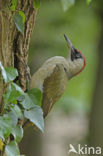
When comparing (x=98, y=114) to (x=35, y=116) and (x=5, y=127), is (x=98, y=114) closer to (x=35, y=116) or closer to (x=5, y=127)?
(x=35, y=116)

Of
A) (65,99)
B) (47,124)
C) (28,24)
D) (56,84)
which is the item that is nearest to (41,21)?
(65,99)

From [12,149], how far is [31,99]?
533 mm

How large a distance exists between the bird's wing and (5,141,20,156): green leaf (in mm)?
1568

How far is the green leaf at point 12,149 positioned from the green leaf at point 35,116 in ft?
0.86

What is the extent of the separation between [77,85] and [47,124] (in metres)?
1.39

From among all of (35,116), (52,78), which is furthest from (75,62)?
(35,116)

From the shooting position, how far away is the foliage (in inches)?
133

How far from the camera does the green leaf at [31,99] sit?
12.4 ft

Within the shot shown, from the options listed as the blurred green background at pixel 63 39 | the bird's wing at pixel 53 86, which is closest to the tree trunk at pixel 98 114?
the blurred green background at pixel 63 39

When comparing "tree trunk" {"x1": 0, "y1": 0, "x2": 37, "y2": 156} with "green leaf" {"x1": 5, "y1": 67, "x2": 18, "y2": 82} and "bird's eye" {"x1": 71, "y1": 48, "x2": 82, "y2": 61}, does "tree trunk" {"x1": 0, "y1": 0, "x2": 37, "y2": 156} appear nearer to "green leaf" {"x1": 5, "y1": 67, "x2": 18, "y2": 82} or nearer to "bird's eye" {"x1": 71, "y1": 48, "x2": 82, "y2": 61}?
"green leaf" {"x1": 5, "y1": 67, "x2": 18, "y2": 82}

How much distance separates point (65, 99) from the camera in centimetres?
1051

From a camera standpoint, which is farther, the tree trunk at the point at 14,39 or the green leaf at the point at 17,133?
the tree trunk at the point at 14,39

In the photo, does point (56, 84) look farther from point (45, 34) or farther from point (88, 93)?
point (88, 93)

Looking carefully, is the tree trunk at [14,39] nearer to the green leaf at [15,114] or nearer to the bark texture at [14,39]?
the bark texture at [14,39]
